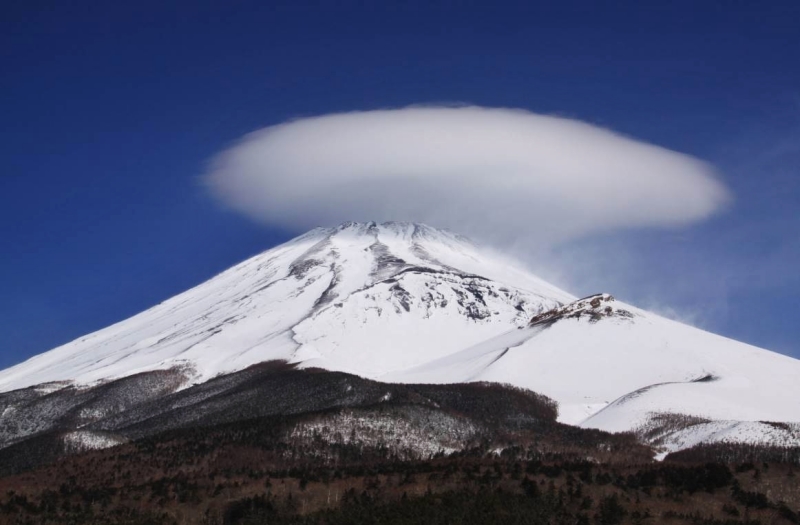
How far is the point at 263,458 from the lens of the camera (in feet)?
298

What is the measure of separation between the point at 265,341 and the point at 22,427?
177 feet

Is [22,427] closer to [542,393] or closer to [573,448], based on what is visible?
[542,393]

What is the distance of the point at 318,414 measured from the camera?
335ft

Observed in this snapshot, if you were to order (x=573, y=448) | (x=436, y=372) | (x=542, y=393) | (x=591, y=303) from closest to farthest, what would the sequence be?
1. (x=573, y=448)
2. (x=542, y=393)
3. (x=436, y=372)
4. (x=591, y=303)

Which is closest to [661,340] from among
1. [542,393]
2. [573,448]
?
[542,393]

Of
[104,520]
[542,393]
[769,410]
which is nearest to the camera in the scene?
[104,520]

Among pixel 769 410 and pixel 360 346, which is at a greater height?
pixel 360 346

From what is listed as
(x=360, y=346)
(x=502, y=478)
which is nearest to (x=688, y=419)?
(x=502, y=478)

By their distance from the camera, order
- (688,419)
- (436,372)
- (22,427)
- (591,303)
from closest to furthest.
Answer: (688,419) < (22,427) < (436,372) < (591,303)

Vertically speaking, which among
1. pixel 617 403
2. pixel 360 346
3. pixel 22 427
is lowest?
pixel 617 403

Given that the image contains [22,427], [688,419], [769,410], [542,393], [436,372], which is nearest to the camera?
[688,419]

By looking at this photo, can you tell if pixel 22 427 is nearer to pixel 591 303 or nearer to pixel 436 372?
pixel 436 372

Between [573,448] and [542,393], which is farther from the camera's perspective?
[542,393]

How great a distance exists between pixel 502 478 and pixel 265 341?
135m
